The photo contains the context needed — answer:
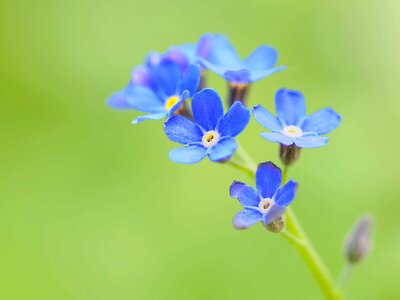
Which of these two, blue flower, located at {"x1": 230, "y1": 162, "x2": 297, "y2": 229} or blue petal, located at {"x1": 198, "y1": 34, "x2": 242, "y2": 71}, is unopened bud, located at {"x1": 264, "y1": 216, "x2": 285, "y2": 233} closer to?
blue flower, located at {"x1": 230, "y1": 162, "x2": 297, "y2": 229}

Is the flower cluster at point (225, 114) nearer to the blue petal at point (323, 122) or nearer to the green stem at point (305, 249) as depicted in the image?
the blue petal at point (323, 122)

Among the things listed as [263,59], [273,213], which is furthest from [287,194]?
[263,59]

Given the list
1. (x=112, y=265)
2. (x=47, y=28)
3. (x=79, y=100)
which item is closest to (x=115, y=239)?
(x=112, y=265)

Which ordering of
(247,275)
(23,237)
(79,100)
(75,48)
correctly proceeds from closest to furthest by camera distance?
(247,275) < (23,237) < (79,100) < (75,48)

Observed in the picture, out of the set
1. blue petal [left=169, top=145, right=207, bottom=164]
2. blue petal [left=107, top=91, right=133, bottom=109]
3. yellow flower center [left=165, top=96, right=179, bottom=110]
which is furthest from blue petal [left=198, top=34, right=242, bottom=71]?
blue petal [left=169, top=145, right=207, bottom=164]

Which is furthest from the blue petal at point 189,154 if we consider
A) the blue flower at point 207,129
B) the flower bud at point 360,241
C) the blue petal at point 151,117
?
the flower bud at point 360,241

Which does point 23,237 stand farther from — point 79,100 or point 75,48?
point 75,48

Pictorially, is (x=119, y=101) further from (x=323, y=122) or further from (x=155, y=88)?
(x=323, y=122)
